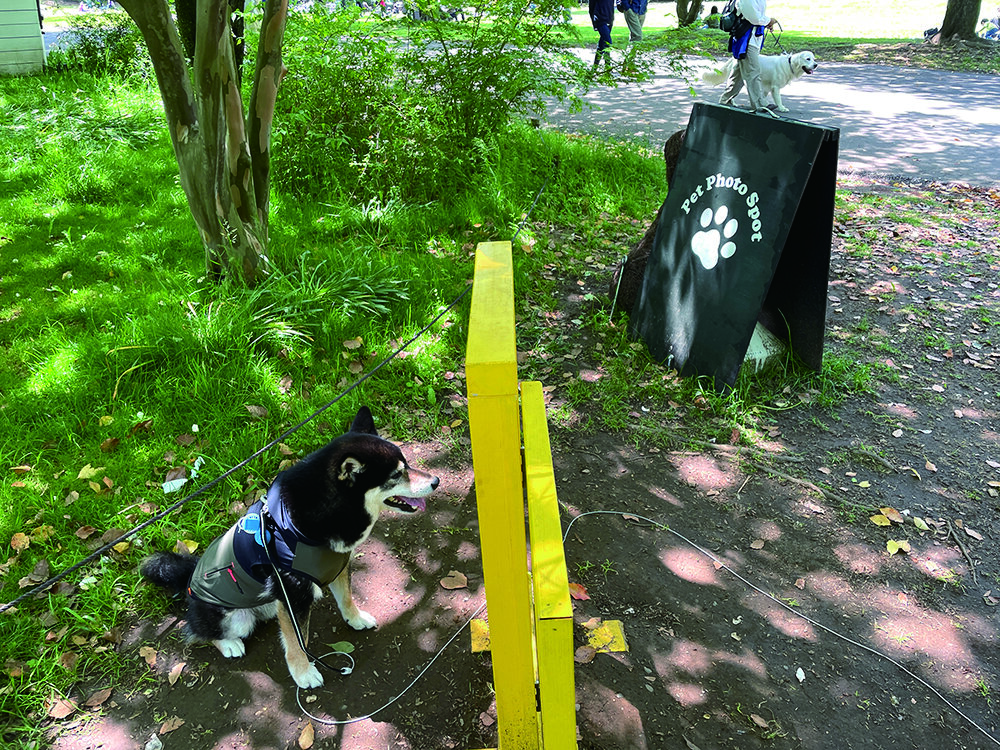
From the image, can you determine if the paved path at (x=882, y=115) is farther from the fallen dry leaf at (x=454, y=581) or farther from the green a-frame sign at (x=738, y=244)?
the fallen dry leaf at (x=454, y=581)

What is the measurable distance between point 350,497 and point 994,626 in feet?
9.23

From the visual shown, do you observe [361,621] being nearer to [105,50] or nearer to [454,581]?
[454,581]

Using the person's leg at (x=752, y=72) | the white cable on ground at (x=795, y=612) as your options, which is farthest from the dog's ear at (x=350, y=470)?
the person's leg at (x=752, y=72)

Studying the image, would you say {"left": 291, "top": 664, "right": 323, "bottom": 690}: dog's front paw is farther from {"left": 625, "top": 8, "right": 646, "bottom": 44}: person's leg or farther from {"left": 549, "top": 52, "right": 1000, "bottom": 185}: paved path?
{"left": 625, "top": 8, "right": 646, "bottom": 44}: person's leg

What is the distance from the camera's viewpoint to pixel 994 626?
286 cm

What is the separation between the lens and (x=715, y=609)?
2.93 metres

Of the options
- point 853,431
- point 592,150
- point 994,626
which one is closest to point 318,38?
point 592,150

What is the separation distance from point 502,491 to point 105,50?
37.8 feet

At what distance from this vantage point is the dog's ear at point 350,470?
2301mm

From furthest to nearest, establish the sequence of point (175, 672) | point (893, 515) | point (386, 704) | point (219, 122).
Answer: point (219, 122), point (893, 515), point (175, 672), point (386, 704)

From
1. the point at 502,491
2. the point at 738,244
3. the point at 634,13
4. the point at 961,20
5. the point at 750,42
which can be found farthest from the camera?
the point at 961,20

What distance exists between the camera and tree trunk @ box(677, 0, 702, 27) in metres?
18.2

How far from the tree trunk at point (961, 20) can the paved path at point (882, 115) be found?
3019 millimetres

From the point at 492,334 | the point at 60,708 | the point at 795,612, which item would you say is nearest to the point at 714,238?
the point at 795,612
